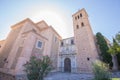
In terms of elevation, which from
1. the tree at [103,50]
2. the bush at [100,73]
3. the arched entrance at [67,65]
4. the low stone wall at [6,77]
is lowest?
the low stone wall at [6,77]

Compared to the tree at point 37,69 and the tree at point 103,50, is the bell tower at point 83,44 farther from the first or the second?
the tree at point 37,69

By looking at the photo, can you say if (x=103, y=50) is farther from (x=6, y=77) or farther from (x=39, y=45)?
Answer: (x=6, y=77)

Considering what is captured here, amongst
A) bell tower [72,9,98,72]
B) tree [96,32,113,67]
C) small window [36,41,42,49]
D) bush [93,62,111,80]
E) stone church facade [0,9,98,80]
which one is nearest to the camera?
bush [93,62,111,80]

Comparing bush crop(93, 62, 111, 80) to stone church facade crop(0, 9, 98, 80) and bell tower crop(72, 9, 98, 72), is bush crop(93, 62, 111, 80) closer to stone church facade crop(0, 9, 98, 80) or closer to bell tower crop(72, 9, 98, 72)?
stone church facade crop(0, 9, 98, 80)

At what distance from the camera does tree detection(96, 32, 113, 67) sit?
19625mm

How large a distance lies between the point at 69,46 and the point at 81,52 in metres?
3.87

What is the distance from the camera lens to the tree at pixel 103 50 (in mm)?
19625

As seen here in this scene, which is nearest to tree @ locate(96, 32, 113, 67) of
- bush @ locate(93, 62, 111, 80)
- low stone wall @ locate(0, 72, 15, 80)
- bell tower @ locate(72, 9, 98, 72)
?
bell tower @ locate(72, 9, 98, 72)

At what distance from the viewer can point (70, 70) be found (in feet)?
67.6

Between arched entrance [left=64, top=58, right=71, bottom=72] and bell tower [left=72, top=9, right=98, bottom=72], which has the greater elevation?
bell tower [left=72, top=9, right=98, bottom=72]

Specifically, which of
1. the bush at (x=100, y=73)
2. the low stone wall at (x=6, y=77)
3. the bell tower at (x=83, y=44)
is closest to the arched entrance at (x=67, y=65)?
the bell tower at (x=83, y=44)

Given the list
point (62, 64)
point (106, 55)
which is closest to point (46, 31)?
point (62, 64)

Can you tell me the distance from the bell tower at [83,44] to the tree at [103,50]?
1.74 m

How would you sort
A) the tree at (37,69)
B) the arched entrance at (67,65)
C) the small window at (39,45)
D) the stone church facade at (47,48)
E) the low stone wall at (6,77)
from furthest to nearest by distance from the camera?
1. the arched entrance at (67,65)
2. the small window at (39,45)
3. the stone church facade at (47,48)
4. the low stone wall at (6,77)
5. the tree at (37,69)
